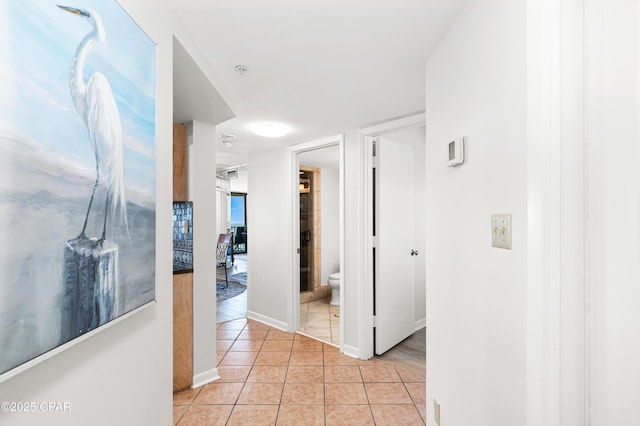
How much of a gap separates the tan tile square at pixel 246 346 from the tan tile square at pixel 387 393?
4.17 ft

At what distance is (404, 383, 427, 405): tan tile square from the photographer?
221cm

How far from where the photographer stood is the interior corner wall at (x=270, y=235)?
367cm

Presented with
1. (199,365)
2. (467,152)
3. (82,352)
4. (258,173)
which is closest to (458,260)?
(467,152)

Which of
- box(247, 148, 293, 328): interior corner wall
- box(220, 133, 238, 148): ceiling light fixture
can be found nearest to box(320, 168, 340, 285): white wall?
box(247, 148, 293, 328): interior corner wall

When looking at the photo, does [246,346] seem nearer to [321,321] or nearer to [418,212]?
[321,321]

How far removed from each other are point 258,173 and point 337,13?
9.34 ft

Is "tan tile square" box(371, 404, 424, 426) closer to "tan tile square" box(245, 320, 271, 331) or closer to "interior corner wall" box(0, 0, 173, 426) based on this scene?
"interior corner wall" box(0, 0, 173, 426)

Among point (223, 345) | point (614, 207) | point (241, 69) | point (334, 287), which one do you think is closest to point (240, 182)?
point (334, 287)

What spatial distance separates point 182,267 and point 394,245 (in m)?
1.97

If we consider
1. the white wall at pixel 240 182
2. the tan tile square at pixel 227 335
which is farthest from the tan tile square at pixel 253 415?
the white wall at pixel 240 182

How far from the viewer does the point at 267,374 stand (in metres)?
2.60

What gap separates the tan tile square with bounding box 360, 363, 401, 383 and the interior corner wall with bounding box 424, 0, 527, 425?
0.82 metres

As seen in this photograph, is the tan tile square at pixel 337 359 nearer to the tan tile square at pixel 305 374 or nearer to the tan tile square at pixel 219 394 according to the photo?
the tan tile square at pixel 305 374

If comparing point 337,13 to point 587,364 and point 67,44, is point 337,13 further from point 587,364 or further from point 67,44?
point 587,364
